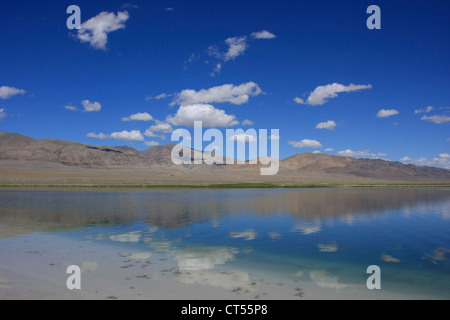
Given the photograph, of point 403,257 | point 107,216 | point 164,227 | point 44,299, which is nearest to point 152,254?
point 44,299

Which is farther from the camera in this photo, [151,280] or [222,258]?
[222,258]

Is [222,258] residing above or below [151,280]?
below

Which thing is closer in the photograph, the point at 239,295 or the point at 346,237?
the point at 239,295

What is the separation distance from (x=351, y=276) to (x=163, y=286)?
5.24 meters

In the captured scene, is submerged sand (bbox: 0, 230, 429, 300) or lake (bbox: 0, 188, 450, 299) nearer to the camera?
submerged sand (bbox: 0, 230, 429, 300)

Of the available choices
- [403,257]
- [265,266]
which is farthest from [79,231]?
[403,257]

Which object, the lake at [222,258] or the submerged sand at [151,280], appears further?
the lake at [222,258]

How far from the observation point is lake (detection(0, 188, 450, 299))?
8328mm

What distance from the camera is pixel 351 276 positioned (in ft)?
31.8

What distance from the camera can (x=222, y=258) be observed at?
1158 centimetres

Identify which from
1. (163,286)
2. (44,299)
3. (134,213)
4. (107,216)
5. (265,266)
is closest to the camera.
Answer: (44,299)

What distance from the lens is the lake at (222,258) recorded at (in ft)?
27.3
